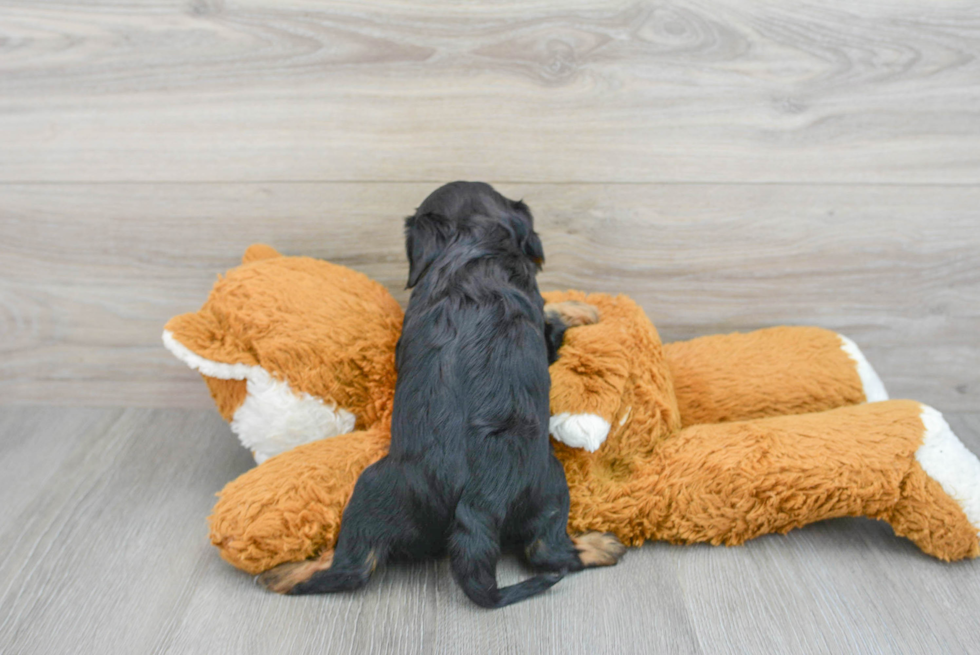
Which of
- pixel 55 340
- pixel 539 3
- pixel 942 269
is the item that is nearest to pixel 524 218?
pixel 539 3

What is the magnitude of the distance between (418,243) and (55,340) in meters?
1.18

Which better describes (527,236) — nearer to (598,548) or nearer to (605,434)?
(605,434)

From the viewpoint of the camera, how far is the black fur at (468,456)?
1.23 metres

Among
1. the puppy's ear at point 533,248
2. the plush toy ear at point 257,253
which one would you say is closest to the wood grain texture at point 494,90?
the plush toy ear at point 257,253

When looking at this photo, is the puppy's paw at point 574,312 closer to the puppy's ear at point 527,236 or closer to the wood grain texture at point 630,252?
the puppy's ear at point 527,236

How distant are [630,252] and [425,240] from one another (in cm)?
62

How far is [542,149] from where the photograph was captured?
1787 mm

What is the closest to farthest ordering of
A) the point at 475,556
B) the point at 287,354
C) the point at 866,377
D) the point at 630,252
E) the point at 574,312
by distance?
1. the point at 475,556
2. the point at 287,354
3. the point at 574,312
4. the point at 866,377
5. the point at 630,252

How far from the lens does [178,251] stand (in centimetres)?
190

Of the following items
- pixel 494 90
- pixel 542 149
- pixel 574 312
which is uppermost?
pixel 494 90

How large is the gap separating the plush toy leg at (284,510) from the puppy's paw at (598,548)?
17.9 inches

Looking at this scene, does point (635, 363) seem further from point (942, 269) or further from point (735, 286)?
point (942, 269)

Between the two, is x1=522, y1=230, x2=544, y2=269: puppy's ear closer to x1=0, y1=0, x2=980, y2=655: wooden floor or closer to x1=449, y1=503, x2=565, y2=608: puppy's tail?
x1=0, y1=0, x2=980, y2=655: wooden floor

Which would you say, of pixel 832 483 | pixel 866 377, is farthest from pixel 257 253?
pixel 866 377
